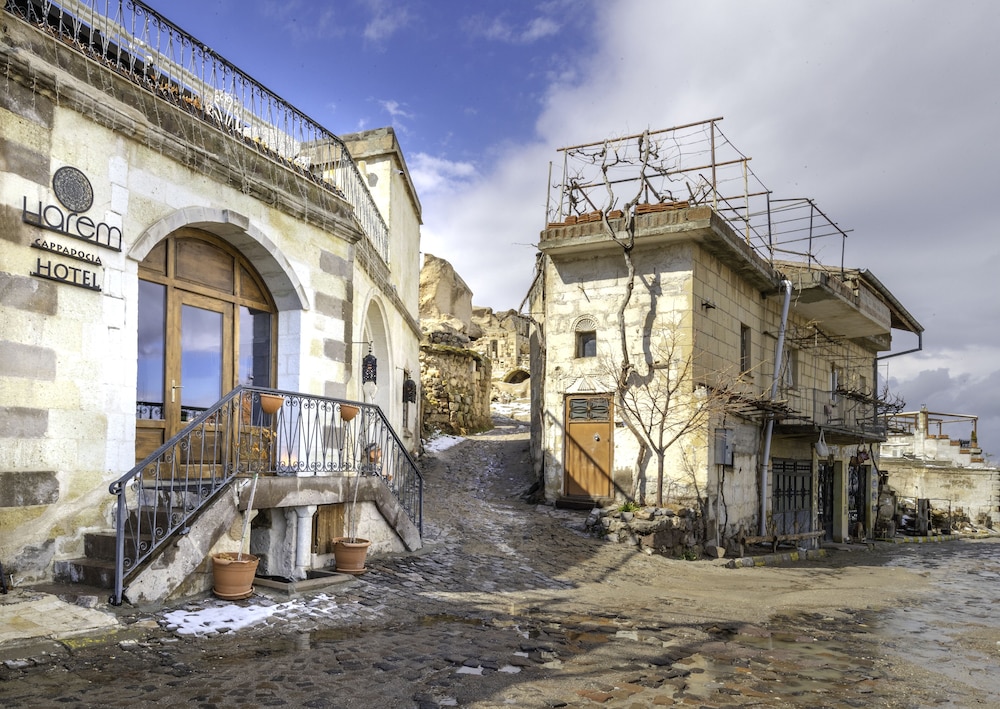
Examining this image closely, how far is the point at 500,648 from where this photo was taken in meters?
6.23

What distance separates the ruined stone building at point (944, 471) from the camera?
2636cm

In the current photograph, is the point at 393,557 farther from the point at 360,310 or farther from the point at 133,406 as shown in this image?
the point at 360,310

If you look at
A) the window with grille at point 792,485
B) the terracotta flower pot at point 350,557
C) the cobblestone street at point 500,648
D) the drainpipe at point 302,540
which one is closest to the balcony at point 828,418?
the window with grille at point 792,485

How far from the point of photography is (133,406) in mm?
7180

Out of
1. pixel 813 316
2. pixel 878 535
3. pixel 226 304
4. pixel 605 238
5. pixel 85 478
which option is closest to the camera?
pixel 85 478

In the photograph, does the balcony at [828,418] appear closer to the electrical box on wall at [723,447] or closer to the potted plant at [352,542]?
the electrical box on wall at [723,447]

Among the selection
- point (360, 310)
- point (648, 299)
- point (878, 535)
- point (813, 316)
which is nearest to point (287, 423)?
point (360, 310)

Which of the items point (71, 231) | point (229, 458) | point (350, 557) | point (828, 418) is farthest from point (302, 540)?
point (828, 418)

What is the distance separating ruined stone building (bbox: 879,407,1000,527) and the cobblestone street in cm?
1913

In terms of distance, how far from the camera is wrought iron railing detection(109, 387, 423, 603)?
251 inches

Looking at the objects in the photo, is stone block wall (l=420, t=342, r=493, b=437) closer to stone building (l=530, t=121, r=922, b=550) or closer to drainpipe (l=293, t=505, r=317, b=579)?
stone building (l=530, t=121, r=922, b=550)

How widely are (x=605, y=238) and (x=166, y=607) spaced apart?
1008cm

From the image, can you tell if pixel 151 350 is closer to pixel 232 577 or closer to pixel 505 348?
pixel 232 577

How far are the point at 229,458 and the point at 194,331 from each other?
148cm
